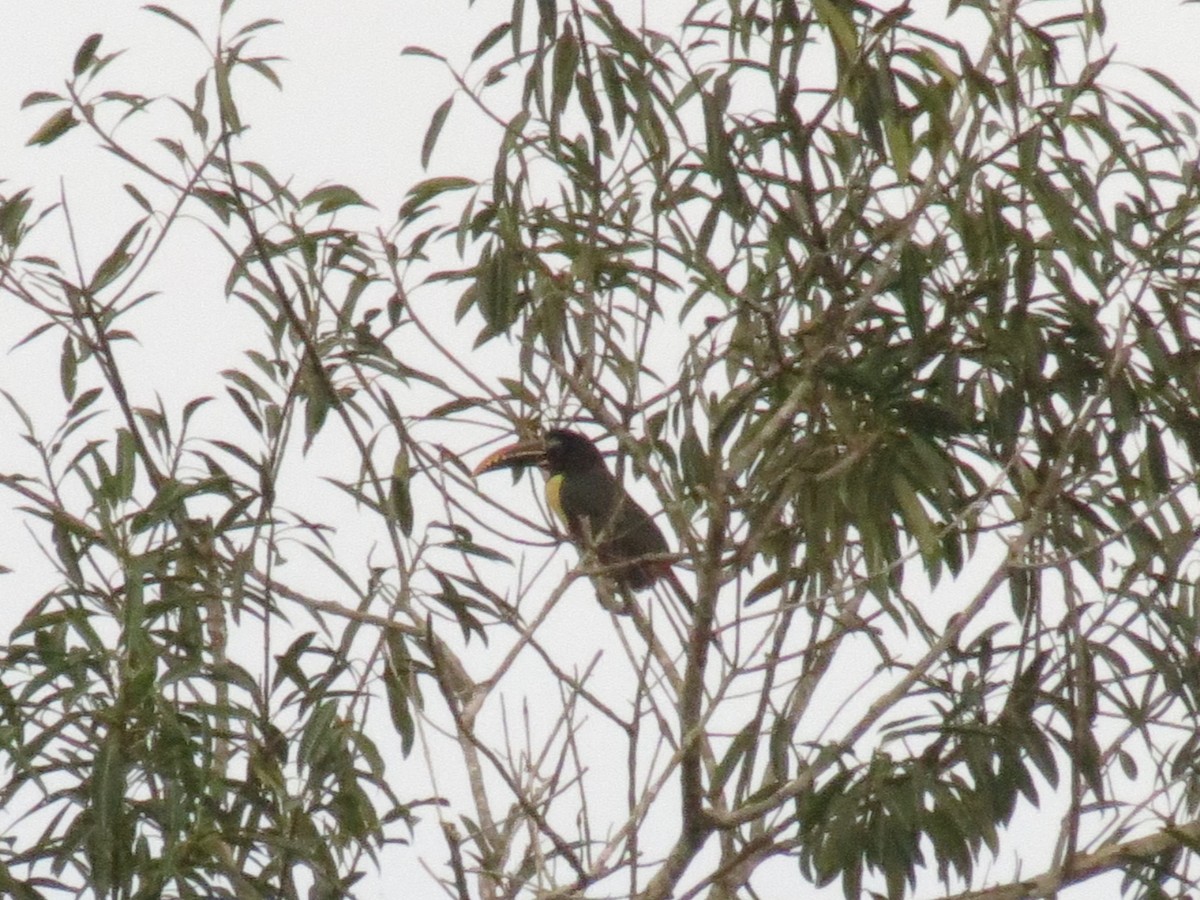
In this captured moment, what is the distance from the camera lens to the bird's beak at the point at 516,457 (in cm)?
514

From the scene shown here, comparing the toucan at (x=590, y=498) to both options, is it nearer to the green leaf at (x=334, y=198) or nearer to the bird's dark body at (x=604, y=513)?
the bird's dark body at (x=604, y=513)

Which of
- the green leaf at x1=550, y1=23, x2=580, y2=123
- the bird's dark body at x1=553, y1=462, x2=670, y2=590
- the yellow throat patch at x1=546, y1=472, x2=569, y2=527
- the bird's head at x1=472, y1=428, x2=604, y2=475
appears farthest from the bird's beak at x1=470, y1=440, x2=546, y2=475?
the yellow throat patch at x1=546, y1=472, x2=569, y2=527

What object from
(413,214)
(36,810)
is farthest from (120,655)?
(413,214)

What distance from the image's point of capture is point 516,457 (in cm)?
558

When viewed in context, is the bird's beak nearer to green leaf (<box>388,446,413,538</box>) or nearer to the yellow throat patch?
green leaf (<box>388,446,413,538</box>)

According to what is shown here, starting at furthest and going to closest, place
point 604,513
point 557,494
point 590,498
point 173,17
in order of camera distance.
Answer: point 557,494 → point 590,498 → point 604,513 → point 173,17

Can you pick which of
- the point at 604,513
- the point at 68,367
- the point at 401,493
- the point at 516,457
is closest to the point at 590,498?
→ the point at 604,513

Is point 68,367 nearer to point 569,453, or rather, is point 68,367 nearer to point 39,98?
point 39,98

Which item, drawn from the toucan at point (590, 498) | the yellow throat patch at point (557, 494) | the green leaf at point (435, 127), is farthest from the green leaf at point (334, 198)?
the yellow throat patch at point (557, 494)

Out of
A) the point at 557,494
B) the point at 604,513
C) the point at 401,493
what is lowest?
the point at 401,493

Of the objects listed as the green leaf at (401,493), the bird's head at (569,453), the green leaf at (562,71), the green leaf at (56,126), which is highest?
the bird's head at (569,453)

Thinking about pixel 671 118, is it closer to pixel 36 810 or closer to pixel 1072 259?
pixel 1072 259

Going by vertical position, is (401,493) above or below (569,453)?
below

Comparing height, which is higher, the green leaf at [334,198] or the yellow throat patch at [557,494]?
the yellow throat patch at [557,494]
